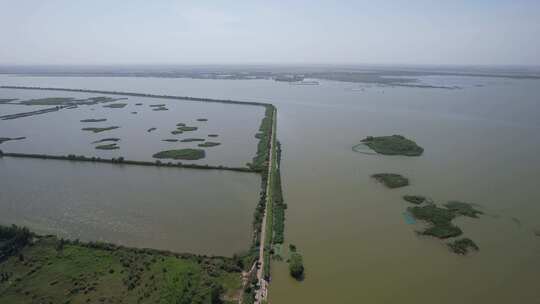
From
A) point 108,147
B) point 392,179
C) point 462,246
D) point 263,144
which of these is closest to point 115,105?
point 108,147

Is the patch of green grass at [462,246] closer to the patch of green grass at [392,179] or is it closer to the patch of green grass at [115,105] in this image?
the patch of green grass at [392,179]

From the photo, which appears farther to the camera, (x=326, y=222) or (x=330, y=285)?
(x=326, y=222)

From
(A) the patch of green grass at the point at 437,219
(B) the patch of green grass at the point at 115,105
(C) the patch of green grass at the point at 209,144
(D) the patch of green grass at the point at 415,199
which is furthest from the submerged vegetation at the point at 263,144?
(B) the patch of green grass at the point at 115,105

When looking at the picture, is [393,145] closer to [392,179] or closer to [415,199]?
[392,179]

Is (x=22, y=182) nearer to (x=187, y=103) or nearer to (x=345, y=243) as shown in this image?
(x=345, y=243)

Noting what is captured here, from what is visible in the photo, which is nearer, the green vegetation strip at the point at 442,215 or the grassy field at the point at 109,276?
the grassy field at the point at 109,276

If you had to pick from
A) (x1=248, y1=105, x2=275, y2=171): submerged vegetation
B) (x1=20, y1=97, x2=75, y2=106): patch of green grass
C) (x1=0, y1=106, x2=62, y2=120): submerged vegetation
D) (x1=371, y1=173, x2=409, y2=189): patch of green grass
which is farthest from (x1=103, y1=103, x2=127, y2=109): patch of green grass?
(x1=371, y1=173, x2=409, y2=189): patch of green grass

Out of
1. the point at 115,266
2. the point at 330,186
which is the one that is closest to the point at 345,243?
the point at 330,186
